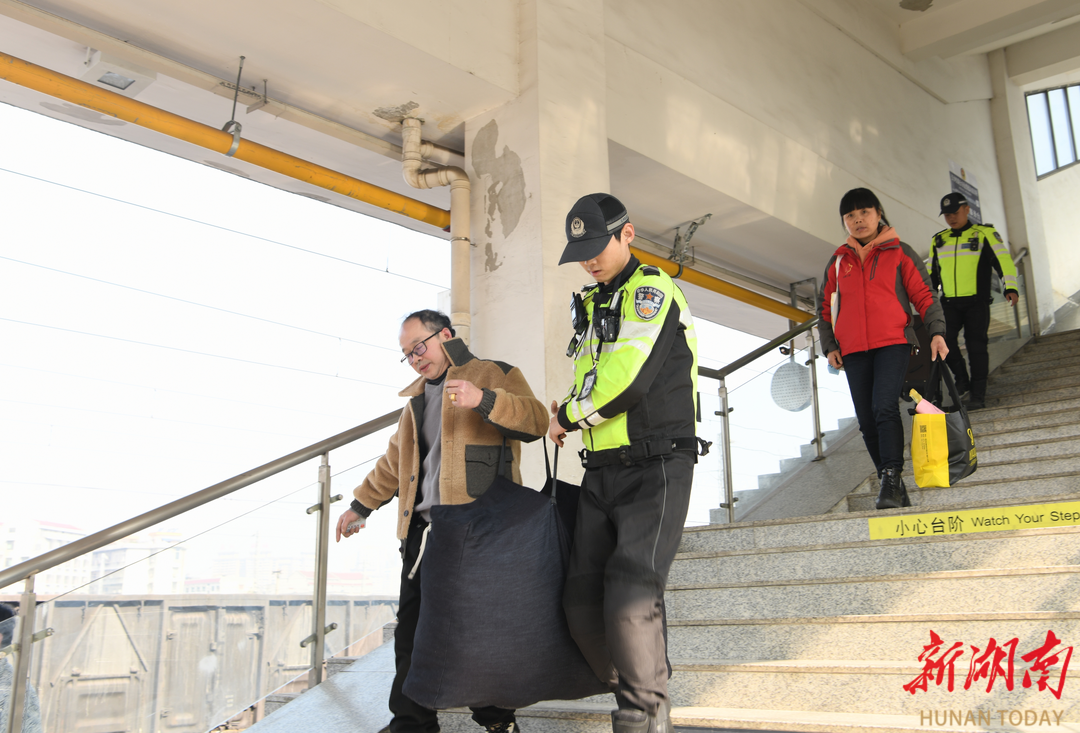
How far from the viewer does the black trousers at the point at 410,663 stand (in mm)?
2371

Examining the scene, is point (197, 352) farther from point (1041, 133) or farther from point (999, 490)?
point (1041, 133)

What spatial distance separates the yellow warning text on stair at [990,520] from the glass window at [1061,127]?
10.4 meters

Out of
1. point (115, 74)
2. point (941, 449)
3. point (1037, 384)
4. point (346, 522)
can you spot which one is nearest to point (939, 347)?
point (941, 449)

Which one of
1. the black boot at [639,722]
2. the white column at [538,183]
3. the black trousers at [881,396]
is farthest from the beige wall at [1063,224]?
the black boot at [639,722]

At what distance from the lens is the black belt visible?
6.69ft

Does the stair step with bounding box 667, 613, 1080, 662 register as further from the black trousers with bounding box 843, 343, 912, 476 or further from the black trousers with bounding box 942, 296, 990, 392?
the black trousers with bounding box 942, 296, 990, 392

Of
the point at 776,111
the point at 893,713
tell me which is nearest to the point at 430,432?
the point at 893,713

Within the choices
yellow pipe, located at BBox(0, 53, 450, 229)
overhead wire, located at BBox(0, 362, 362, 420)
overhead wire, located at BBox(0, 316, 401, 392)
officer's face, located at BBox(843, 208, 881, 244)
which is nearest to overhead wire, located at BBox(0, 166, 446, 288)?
overhead wire, located at BBox(0, 316, 401, 392)

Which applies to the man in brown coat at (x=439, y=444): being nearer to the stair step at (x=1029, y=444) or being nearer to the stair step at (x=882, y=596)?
the stair step at (x=882, y=596)

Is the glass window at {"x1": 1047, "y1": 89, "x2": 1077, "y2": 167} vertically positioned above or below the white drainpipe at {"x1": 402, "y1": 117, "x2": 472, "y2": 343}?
above

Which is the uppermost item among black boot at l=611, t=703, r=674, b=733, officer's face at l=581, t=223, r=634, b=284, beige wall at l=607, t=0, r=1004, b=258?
beige wall at l=607, t=0, r=1004, b=258

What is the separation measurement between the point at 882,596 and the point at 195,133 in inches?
146

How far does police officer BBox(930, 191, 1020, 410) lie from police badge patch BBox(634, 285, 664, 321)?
14.2 feet

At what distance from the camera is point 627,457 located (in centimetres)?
207
